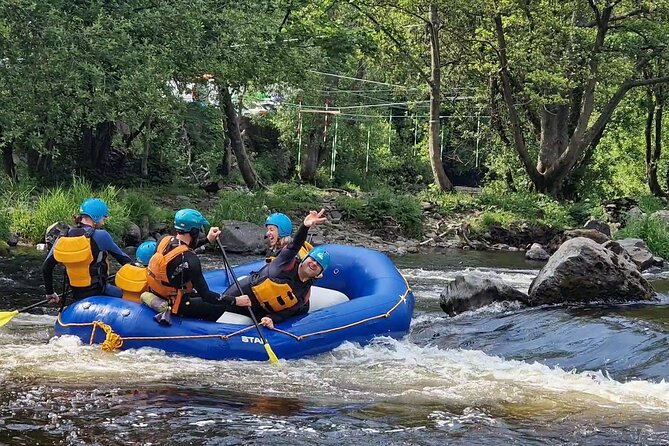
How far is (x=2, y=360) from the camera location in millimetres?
5785

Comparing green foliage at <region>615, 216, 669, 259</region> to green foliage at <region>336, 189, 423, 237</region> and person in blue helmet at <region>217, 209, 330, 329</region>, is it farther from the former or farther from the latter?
person in blue helmet at <region>217, 209, 330, 329</region>

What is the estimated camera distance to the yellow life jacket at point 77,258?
6445 mm

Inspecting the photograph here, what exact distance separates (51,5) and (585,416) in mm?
8577

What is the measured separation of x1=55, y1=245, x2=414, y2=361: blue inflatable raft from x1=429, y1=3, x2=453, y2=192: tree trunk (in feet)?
48.0

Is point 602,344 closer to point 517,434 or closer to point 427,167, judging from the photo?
point 517,434

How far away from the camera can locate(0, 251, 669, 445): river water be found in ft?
14.3

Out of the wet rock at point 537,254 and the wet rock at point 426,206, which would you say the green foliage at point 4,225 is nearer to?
the wet rock at point 537,254

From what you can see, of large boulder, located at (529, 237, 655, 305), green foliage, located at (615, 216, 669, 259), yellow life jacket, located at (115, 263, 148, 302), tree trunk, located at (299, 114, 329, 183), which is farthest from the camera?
tree trunk, located at (299, 114, 329, 183)

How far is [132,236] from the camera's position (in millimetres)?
13812

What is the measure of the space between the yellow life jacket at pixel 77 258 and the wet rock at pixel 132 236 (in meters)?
7.10

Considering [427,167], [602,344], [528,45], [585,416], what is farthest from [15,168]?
[427,167]

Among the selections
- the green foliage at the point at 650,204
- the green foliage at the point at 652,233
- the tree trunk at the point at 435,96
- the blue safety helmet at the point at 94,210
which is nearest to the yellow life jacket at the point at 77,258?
the blue safety helmet at the point at 94,210

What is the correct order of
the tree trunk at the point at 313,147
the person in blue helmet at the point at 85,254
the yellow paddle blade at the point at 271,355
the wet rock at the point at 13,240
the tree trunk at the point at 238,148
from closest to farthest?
the yellow paddle blade at the point at 271,355 → the person in blue helmet at the point at 85,254 → the wet rock at the point at 13,240 → the tree trunk at the point at 238,148 → the tree trunk at the point at 313,147

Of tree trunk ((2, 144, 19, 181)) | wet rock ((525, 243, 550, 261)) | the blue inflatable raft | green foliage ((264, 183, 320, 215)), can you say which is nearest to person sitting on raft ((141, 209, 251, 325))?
the blue inflatable raft
